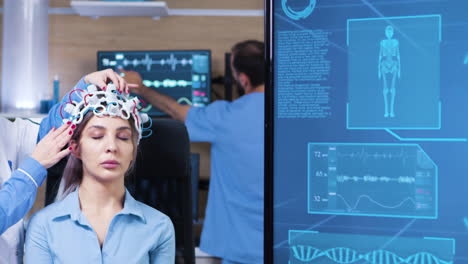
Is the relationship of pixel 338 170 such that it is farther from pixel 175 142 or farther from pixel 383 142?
pixel 175 142

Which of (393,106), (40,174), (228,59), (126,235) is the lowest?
(126,235)

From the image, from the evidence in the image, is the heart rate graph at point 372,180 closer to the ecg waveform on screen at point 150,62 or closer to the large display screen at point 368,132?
the large display screen at point 368,132

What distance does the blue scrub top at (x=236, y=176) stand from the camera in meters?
1.74

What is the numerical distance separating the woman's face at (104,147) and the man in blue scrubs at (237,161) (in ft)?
2.90

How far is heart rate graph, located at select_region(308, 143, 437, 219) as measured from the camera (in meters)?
0.66

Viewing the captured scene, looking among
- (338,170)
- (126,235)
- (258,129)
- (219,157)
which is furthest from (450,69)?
(219,157)

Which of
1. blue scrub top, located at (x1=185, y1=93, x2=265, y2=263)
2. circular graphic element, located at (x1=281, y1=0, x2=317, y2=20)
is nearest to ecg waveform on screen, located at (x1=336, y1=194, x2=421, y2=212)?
circular graphic element, located at (x1=281, y1=0, x2=317, y2=20)

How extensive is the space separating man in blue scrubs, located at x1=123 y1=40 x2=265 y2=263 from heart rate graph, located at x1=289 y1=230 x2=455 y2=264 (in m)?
1.02

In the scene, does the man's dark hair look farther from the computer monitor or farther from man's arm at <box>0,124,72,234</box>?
man's arm at <box>0,124,72,234</box>

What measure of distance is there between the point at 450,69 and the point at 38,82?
59.4 inches

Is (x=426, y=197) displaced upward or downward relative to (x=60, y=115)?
downward

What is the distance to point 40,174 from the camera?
30.2 inches

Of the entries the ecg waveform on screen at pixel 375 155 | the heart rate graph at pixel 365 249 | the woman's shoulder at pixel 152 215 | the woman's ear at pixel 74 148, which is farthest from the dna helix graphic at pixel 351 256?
the woman's ear at pixel 74 148

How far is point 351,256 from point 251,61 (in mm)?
1228
